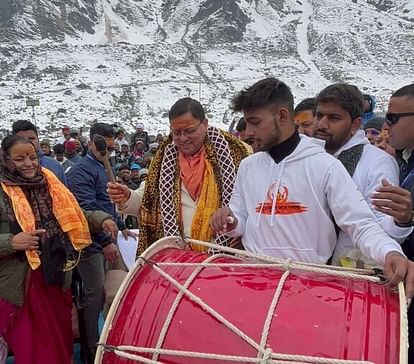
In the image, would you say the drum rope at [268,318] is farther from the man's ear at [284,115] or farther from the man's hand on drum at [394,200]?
the man's ear at [284,115]

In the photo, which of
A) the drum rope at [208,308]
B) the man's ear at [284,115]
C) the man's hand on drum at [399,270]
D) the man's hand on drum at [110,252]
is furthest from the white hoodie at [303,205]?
the man's hand on drum at [110,252]

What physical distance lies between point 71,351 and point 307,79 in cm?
4464

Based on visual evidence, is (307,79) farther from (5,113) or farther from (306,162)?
(306,162)

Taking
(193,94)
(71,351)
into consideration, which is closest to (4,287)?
(71,351)

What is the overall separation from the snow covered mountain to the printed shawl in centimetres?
2823

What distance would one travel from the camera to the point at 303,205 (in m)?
2.04

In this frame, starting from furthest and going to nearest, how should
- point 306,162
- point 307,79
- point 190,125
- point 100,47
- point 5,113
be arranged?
point 100,47 → point 307,79 → point 5,113 → point 190,125 → point 306,162

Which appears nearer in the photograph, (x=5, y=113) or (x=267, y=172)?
(x=267, y=172)

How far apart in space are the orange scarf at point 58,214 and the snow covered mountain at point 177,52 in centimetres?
2792

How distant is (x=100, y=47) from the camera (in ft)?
179

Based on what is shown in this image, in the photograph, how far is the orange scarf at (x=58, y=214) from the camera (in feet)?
9.55

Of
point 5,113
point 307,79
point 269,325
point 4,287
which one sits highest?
point 307,79

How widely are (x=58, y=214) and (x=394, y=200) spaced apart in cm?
199

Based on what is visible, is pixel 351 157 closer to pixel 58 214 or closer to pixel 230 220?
pixel 230 220
